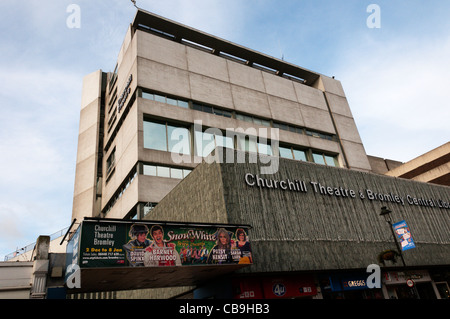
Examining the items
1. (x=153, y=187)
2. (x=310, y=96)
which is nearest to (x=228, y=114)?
(x=153, y=187)

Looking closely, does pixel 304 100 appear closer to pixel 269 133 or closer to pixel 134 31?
pixel 269 133

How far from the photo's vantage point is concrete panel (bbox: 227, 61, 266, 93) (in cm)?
4622

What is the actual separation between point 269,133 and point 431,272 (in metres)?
24.5

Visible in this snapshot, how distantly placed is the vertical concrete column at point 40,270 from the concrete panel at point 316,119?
38.6m

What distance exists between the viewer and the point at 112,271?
13461 mm

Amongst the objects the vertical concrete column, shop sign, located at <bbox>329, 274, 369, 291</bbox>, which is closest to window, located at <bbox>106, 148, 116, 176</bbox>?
the vertical concrete column

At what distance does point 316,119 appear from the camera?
50.9 m

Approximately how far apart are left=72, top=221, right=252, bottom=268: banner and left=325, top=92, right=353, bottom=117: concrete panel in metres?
43.4

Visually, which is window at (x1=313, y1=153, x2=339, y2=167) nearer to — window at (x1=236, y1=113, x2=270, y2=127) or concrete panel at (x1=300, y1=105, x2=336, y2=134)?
concrete panel at (x1=300, y1=105, x2=336, y2=134)

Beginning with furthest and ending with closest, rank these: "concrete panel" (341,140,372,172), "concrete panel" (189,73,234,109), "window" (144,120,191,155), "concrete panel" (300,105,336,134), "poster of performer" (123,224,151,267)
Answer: "concrete panel" (341,140,372,172)
"concrete panel" (300,105,336,134)
"concrete panel" (189,73,234,109)
"window" (144,120,191,155)
"poster of performer" (123,224,151,267)

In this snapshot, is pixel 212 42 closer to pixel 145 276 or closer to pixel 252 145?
pixel 252 145

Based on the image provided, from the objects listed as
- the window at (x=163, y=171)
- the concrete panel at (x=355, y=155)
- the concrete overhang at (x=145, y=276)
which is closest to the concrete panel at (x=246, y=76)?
the concrete panel at (x=355, y=155)

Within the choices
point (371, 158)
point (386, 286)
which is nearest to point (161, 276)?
point (386, 286)
